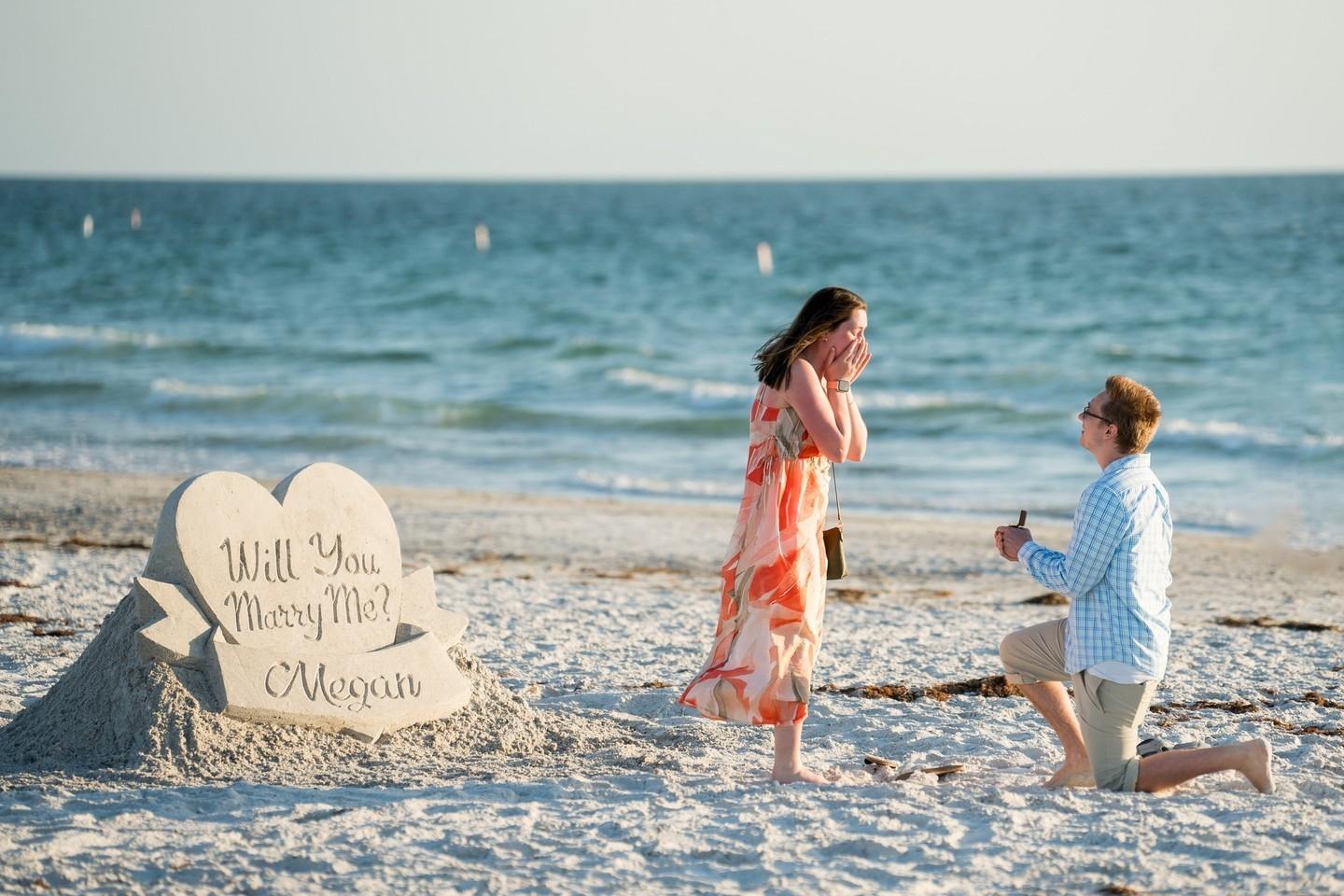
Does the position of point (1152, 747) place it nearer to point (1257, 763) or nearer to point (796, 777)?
point (1257, 763)

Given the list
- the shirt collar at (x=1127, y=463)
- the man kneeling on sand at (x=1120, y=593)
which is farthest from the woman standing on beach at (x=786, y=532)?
the shirt collar at (x=1127, y=463)

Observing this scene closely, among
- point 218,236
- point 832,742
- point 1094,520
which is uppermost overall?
point 218,236

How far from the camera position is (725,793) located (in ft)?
15.4

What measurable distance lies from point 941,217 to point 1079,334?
122ft

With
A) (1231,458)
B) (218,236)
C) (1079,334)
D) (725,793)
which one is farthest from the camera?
(218,236)

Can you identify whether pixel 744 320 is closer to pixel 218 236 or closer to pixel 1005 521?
pixel 1005 521

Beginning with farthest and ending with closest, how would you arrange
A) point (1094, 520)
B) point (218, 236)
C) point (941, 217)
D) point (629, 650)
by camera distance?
point (941, 217) → point (218, 236) → point (629, 650) → point (1094, 520)

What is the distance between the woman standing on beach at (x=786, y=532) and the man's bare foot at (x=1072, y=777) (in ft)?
2.84

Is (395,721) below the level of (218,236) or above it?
below

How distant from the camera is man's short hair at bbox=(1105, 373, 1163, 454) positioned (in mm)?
4426

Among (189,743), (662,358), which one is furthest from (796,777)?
(662,358)

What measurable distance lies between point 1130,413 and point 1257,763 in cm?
130

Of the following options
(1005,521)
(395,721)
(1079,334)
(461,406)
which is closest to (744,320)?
(1079,334)

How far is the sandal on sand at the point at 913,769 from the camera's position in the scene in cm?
501
